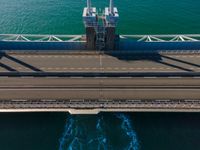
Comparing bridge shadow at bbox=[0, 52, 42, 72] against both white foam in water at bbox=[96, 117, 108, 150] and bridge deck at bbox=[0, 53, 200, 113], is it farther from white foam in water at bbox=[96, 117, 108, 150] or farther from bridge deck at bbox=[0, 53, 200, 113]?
→ white foam in water at bbox=[96, 117, 108, 150]

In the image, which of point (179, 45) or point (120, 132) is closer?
point (120, 132)

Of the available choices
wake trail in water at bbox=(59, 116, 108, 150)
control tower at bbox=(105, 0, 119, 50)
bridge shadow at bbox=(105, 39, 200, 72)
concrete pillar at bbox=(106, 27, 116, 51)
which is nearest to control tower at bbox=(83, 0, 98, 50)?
control tower at bbox=(105, 0, 119, 50)

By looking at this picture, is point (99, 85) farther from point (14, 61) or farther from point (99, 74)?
point (14, 61)

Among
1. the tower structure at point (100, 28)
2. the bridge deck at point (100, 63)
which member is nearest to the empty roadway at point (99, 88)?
the bridge deck at point (100, 63)

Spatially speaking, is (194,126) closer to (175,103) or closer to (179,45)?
(175,103)

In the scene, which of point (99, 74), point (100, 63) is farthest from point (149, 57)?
point (99, 74)

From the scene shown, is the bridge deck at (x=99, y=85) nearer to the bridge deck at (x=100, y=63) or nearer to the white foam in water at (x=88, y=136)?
the bridge deck at (x=100, y=63)

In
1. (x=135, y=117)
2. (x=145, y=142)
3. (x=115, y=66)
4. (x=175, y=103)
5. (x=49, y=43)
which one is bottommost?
(x=145, y=142)

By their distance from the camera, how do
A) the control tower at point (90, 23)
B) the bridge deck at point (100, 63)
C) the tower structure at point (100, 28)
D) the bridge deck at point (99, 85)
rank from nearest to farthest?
the bridge deck at point (99, 85) → the bridge deck at point (100, 63) → the control tower at point (90, 23) → the tower structure at point (100, 28)

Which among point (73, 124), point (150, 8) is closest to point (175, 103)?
point (73, 124)
